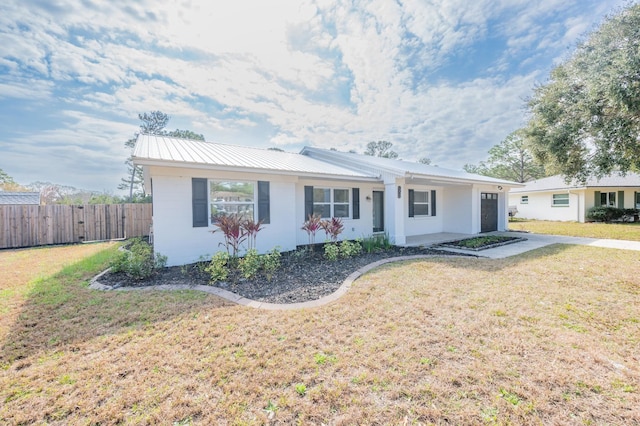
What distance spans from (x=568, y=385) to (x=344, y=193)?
9.19m

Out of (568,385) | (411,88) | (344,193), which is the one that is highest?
(411,88)

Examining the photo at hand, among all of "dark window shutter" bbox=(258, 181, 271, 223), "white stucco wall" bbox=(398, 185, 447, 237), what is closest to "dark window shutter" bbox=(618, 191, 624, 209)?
"white stucco wall" bbox=(398, 185, 447, 237)

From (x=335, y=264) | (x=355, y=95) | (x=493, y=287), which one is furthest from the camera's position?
(x=355, y=95)

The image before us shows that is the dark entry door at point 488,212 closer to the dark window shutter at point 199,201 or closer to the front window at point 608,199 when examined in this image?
the dark window shutter at point 199,201

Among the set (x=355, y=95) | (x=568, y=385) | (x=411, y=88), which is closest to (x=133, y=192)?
(x=355, y=95)

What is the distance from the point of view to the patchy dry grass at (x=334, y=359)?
226 centimetres

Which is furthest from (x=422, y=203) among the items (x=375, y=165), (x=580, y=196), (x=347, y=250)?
(x=580, y=196)

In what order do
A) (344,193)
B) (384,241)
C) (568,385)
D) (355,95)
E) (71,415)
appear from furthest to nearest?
(355,95) < (344,193) < (384,241) < (568,385) < (71,415)

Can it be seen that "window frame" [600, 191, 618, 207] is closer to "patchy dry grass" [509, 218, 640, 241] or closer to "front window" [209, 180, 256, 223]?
"patchy dry grass" [509, 218, 640, 241]

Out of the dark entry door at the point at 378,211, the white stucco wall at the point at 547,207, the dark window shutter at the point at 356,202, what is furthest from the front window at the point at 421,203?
the white stucco wall at the point at 547,207

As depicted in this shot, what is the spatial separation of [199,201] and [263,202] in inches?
76.0

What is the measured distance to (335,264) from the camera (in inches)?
292

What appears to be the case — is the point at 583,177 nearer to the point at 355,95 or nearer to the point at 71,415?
the point at 355,95

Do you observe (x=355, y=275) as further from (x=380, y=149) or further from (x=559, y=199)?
(x=380, y=149)
